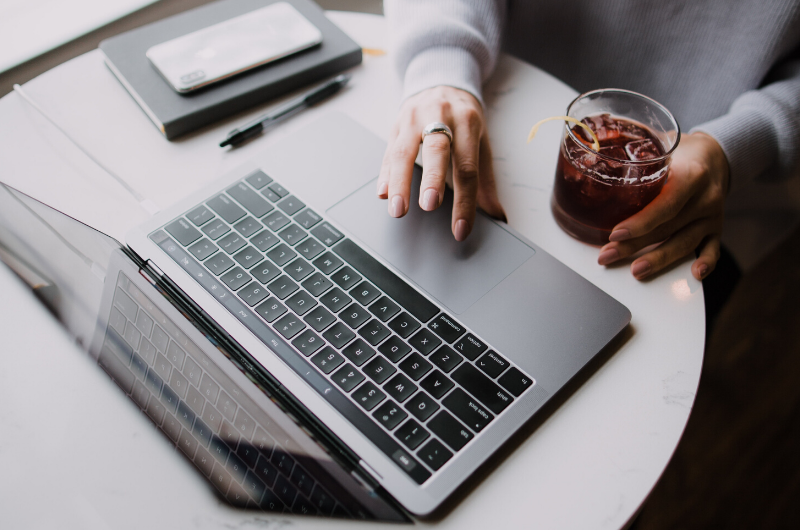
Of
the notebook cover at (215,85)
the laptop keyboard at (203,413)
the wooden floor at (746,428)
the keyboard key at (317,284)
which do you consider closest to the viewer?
the laptop keyboard at (203,413)

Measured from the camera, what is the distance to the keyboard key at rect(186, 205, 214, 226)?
0.56 m

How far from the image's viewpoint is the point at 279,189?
589 millimetres

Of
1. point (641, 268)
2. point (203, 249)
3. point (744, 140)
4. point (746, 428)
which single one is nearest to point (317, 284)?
point (203, 249)

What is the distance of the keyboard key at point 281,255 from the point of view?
0.53 m

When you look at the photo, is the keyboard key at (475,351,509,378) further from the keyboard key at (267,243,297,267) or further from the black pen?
the black pen

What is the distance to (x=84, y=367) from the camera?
468 millimetres

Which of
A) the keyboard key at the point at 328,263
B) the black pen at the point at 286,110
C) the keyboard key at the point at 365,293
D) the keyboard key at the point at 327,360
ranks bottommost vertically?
the keyboard key at the point at 327,360

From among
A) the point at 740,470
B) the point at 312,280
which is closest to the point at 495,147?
the point at 312,280

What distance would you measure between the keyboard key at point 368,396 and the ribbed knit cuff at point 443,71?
40 cm

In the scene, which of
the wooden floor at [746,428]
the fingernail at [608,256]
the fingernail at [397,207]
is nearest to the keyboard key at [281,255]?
the fingernail at [397,207]

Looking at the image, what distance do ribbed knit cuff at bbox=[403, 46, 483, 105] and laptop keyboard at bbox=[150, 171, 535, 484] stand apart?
241 mm

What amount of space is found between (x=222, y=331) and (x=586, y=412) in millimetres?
335

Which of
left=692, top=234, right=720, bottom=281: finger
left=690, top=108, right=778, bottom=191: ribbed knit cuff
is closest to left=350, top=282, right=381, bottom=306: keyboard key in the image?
left=692, top=234, right=720, bottom=281: finger

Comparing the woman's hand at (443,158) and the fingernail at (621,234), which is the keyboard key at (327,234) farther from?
the fingernail at (621,234)
